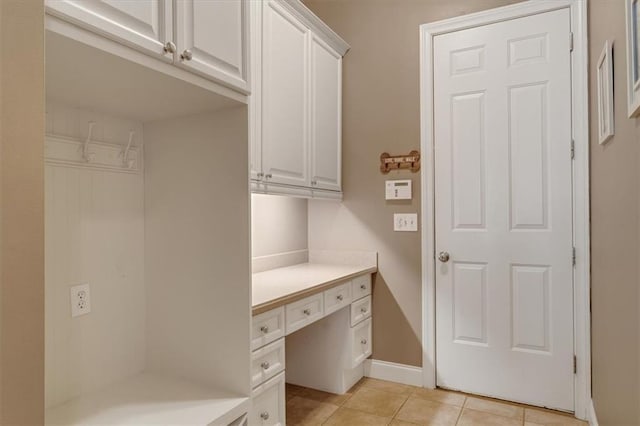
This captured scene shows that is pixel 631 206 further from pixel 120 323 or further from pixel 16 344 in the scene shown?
pixel 120 323

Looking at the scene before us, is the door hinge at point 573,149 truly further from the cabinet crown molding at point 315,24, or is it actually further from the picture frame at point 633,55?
the cabinet crown molding at point 315,24

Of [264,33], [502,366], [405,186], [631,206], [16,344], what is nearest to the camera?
[16,344]

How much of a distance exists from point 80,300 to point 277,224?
161 cm

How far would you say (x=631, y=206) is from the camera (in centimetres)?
133

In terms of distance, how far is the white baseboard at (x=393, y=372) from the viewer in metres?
2.81

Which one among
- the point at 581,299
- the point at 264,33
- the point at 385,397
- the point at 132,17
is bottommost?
the point at 385,397

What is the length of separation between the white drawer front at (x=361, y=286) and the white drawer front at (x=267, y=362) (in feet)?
2.86

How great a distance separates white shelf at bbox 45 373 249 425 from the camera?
1.26 metres

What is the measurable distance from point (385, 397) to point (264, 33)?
2.36m

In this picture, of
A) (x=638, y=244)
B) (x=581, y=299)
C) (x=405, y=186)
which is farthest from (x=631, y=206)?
(x=405, y=186)

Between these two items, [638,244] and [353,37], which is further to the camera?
[353,37]

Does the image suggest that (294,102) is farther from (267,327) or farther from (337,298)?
(267,327)

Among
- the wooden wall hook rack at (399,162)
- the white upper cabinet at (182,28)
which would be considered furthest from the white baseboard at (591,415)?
the white upper cabinet at (182,28)

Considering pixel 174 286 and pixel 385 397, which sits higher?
pixel 174 286
